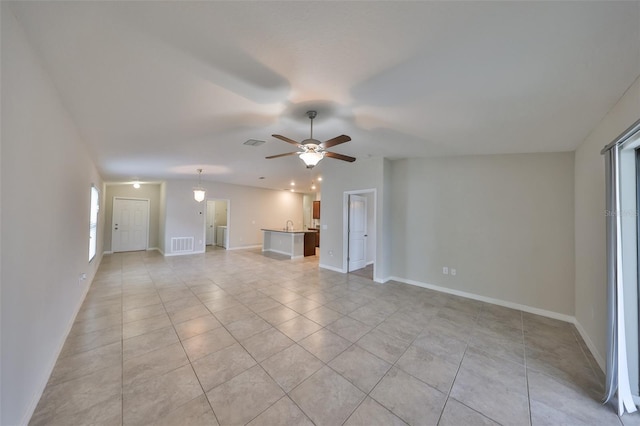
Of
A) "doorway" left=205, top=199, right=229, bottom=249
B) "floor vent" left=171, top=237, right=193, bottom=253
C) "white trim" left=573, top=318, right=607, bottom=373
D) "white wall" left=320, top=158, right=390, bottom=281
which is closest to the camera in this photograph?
"white trim" left=573, top=318, right=607, bottom=373

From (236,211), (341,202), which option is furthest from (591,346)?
(236,211)

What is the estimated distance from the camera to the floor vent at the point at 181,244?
7855 millimetres

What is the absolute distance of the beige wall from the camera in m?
→ 8.24

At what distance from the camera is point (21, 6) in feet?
4.15

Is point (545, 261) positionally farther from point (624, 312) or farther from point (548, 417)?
point (548, 417)

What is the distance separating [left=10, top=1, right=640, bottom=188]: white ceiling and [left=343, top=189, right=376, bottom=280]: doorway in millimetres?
2780

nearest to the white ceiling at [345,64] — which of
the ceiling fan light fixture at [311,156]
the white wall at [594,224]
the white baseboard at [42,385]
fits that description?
the white wall at [594,224]

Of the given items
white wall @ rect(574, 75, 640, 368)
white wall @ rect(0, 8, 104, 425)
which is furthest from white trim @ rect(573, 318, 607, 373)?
white wall @ rect(0, 8, 104, 425)

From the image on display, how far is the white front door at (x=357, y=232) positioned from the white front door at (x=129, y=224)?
8.36 metres

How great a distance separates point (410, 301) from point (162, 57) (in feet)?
14.4

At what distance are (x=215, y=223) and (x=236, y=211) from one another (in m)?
2.26

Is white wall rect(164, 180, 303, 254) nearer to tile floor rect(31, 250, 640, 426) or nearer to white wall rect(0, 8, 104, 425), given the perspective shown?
tile floor rect(31, 250, 640, 426)

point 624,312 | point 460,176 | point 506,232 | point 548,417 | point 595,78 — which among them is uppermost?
point 595,78

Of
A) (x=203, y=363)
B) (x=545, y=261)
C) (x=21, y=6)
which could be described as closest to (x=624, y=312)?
(x=545, y=261)
